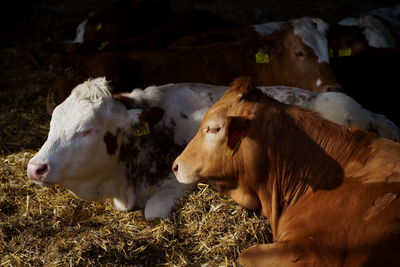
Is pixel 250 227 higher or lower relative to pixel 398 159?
lower

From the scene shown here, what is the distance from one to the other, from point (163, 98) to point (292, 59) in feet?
8.52

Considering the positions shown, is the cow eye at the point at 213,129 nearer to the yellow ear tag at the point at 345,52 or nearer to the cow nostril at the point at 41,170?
the cow nostril at the point at 41,170

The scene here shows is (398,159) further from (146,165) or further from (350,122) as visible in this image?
(146,165)

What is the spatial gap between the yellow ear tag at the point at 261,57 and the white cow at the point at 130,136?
1798 millimetres

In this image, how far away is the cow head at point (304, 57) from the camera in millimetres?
7383

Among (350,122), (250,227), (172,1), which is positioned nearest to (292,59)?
(350,122)

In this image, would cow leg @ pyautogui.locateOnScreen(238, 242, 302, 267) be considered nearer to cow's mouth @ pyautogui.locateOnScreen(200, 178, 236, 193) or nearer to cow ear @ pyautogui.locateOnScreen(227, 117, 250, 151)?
cow's mouth @ pyautogui.locateOnScreen(200, 178, 236, 193)

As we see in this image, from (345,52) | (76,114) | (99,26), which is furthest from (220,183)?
(99,26)

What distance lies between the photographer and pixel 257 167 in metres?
4.40

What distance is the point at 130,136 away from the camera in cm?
539

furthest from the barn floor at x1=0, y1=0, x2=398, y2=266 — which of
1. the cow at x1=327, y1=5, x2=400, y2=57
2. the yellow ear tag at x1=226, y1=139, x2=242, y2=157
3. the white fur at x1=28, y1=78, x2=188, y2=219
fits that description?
the cow at x1=327, y1=5, x2=400, y2=57

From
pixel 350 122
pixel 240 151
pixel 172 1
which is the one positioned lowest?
pixel 172 1

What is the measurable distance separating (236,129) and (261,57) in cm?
378

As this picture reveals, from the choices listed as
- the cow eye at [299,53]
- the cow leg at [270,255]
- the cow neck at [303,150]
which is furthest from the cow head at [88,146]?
the cow eye at [299,53]
